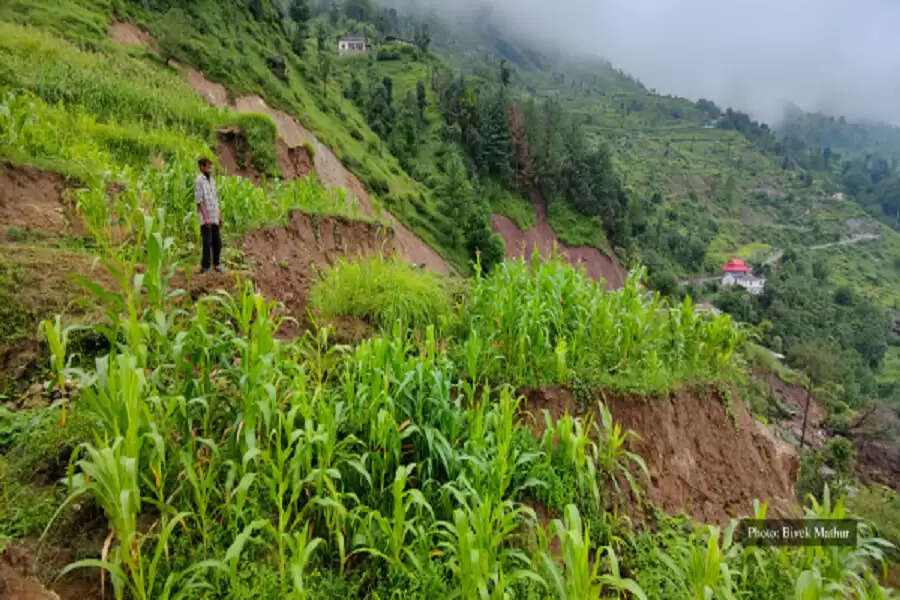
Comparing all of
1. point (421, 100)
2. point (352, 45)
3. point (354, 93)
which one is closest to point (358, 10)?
point (352, 45)

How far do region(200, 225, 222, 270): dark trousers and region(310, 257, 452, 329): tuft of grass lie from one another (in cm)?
143

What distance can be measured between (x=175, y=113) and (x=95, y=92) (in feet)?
7.96

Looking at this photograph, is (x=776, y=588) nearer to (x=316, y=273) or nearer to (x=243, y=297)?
(x=243, y=297)

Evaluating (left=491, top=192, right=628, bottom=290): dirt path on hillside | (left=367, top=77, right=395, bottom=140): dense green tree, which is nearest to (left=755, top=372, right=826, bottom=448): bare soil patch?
(left=491, top=192, right=628, bottom=290): dirt path on hillside

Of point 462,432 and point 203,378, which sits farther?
point 462,432

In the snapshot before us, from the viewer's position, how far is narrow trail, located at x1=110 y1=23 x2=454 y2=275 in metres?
25.6

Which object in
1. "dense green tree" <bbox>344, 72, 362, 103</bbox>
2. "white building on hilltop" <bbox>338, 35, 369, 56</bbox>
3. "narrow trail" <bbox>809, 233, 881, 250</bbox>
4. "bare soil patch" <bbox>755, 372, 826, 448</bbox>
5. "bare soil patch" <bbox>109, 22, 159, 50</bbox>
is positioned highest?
"white building on hilltop" <bbox>338, 35, 369, 56</bbox>

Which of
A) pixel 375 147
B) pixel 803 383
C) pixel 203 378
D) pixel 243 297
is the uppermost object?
pixel 243 297

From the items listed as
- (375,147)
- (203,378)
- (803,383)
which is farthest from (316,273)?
(803,383)

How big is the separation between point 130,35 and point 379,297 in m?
28.4

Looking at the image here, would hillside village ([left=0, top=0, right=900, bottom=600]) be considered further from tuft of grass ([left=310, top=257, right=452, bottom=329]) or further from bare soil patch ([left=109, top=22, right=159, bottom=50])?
bare soil patch ([left=109, top=22, right=159, bottom=50])

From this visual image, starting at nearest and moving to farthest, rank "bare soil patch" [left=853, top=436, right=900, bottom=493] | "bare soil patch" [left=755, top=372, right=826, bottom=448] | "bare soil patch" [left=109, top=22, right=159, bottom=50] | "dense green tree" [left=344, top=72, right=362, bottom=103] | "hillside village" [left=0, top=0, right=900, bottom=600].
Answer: "hillside village" [left=0, top=0, right=900, bottom=600] < "bare soil patch" [left=109, top=22, right=159, bottom=50] < "bare soil patch" [left=853, top=436, right=900, bottom=493] < "bare soil patch" [left=755, top=372, right=826, bottom=448] < "dense green tree" [left=344, top=72, right=362, bottom=103]

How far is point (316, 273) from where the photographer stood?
804 centimetres

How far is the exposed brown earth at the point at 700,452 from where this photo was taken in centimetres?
601
